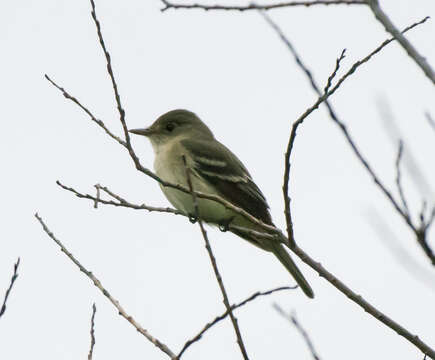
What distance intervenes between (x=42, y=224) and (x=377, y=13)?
279 centimetres

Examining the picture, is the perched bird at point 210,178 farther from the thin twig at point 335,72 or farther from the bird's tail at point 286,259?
the thin twig at point 335,72

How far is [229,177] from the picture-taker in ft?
29.2

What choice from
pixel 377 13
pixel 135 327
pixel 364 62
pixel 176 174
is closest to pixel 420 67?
pixel 377 13

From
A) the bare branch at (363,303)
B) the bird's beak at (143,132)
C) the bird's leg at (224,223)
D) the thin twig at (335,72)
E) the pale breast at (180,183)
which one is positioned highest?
the bird's beak at (143,132)

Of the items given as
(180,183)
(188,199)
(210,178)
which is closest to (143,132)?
(210,178)

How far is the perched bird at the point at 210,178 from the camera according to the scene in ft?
26.5

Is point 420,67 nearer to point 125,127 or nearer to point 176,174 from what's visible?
point 125,127

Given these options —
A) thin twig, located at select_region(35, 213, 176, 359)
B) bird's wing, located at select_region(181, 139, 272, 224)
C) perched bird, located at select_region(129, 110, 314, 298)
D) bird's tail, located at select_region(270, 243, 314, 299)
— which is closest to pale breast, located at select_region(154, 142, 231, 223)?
perched bird, located at select_region(129, 110, 314, 298)

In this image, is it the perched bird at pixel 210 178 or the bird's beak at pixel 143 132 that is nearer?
the perched bird at pixel 210 178

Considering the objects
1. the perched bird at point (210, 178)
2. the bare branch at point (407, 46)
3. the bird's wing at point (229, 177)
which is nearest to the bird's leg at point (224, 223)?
the perched bird at point (210, 178)

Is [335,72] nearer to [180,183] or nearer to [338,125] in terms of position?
[338,125]

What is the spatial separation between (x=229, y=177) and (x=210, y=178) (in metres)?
0.25

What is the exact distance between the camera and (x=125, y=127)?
4859 mm

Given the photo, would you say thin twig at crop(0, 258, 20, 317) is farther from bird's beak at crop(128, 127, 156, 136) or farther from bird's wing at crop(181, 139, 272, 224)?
bird's beak at crop(128, 127, 156, 136)
